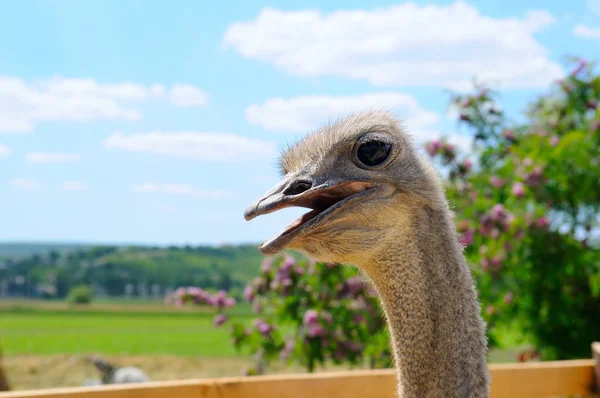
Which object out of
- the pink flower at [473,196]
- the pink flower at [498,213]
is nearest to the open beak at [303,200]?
the pink flower at [498,213]

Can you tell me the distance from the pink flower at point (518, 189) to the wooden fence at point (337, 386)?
2302 millimetres

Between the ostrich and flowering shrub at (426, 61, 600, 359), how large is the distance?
10.6ft

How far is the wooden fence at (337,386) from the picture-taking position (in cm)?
190

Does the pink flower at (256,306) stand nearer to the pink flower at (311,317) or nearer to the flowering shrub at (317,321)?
the flowering shrub at (317,321)

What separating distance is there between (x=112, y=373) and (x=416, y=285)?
17.4 feet

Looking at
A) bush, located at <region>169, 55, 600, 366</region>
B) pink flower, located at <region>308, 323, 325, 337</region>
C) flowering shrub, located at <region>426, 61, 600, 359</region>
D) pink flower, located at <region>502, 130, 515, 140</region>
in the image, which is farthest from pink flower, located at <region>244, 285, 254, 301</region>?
pink flower, located at <region>502, 130, 515, 140</region>

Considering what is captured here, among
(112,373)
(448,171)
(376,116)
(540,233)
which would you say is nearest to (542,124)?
(448,171)

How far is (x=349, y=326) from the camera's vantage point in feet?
14.1

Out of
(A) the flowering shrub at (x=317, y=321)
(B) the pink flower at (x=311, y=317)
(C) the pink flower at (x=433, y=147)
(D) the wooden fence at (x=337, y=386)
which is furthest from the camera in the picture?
(C) the pink flower at (x=433, y=147)

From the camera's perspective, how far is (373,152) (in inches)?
51.4

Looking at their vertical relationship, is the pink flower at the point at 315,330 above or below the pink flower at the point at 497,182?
below

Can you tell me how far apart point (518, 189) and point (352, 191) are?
358 centimetres

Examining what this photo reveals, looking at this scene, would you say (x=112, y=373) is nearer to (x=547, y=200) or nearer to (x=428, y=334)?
(x=547, y=200)

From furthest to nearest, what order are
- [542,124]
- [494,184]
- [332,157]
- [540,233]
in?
[542,124], [494,184], [540,233], [332,157]
